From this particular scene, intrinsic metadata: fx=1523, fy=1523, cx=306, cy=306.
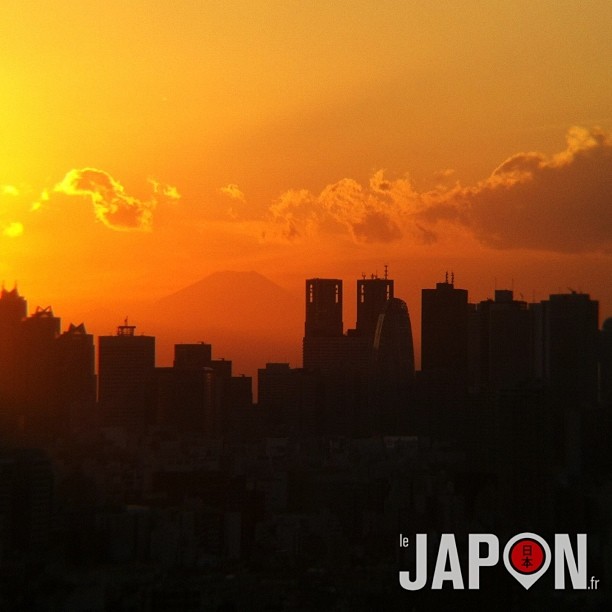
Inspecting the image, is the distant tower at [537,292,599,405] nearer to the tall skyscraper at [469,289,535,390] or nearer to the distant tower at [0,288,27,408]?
the tall skyscraper at [469,289,535,390]

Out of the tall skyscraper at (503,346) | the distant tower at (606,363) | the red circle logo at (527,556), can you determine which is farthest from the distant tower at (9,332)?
the red circle logo at (527,556)

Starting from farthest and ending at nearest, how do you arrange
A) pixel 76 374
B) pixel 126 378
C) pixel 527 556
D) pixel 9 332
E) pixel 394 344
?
pixel 394 344
pixel 126 378
pixel 76 374
pixel 9 332
pixel 527 556

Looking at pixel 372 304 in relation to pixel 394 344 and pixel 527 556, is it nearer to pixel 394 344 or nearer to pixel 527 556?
pixel 394 344

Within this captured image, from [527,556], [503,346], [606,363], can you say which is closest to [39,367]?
[503,346]

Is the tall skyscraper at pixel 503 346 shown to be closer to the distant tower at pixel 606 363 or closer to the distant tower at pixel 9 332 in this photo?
the distant tower at pixel 606 363

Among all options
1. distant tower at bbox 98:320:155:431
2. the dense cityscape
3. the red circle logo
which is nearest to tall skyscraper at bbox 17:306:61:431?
the dense cityscape
